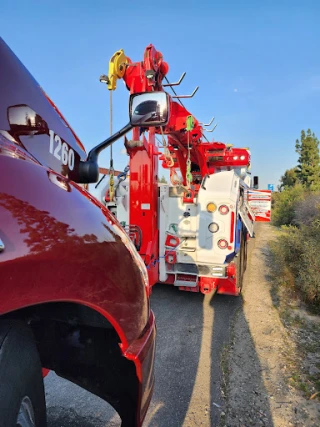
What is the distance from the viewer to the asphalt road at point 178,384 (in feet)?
7.82

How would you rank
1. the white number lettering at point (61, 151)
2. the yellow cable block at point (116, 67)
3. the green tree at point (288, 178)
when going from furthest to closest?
the green tree at point (288, 178), the yellow cable block at point (116, 67), the white number lettering at point (61, 151)

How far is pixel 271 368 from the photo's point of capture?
3053 mm

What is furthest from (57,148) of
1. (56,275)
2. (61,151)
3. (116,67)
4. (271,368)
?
(271,368)

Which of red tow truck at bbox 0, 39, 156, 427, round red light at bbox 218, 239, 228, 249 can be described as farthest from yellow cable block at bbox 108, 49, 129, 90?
round red light at bbox 218, 239, 228, 249

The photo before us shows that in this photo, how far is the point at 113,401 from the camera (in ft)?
5.18

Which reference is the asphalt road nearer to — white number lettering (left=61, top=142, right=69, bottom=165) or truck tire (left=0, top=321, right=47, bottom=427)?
truck tire (left=0, top=321, right=47, bottom=427)

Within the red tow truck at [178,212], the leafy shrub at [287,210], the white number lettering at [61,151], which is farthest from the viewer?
the leafy shrub at [287,210]

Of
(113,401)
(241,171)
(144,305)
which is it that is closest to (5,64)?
(144,305)

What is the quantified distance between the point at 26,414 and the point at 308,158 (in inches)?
1053

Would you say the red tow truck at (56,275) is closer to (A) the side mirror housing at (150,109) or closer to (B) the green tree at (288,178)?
(A) the side mirror housing at (150,109)

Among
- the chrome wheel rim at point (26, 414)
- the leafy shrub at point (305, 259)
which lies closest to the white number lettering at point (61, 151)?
the chrome wheel rim at point (26, 414)

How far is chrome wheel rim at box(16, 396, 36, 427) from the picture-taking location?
3.08 feet

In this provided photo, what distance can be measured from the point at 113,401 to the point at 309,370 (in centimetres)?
233

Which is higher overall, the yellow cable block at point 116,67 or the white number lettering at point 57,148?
the yellow cable block at point 116,67
